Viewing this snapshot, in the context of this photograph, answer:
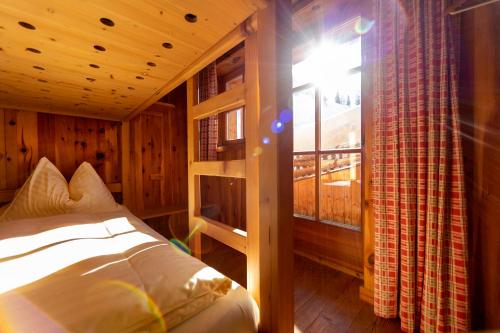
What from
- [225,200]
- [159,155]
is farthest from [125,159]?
[225,200]

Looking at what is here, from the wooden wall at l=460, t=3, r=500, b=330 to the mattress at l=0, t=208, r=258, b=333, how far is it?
1.36m

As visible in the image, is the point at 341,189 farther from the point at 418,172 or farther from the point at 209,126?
the point at 209,126

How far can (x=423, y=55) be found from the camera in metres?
1.25

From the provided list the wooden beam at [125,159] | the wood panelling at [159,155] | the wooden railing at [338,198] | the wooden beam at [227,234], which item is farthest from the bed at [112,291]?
the wooden railing at [338,198]

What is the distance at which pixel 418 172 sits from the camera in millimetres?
1256

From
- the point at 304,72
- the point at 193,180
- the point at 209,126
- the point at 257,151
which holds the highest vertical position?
the point at 304,72

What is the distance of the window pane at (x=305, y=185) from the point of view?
7.56ft

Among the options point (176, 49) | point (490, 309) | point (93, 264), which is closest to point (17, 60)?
point (176, 49)

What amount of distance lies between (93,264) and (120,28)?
0.87m

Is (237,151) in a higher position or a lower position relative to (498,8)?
lower

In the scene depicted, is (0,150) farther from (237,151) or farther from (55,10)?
(237,151)

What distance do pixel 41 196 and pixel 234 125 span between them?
82.0 inches

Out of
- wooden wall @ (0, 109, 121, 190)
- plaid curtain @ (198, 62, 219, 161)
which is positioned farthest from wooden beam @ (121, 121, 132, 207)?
plaid curtain @ (198, 62, 219, 161)

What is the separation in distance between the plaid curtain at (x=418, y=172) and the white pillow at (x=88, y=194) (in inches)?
83.3
